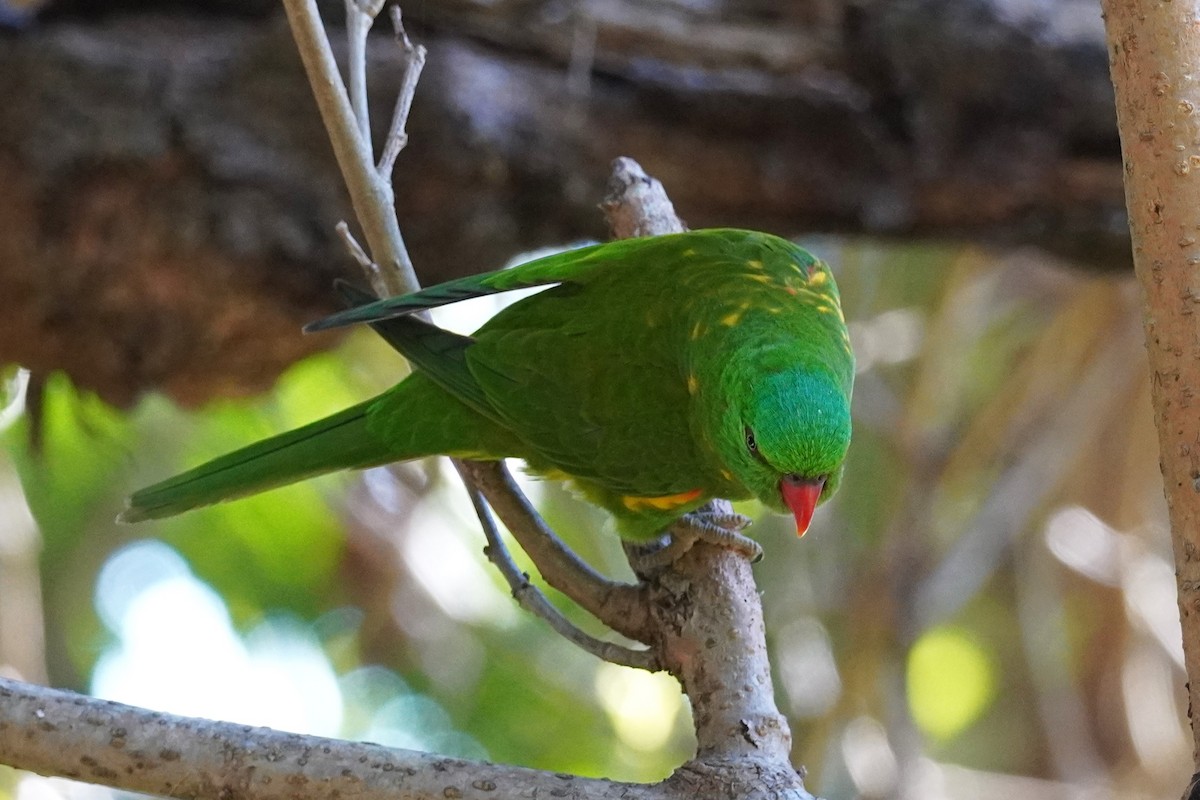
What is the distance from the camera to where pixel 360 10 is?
7.82 ft

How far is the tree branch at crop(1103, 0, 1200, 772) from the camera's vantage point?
161cm

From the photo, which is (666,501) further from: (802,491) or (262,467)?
(262,467)

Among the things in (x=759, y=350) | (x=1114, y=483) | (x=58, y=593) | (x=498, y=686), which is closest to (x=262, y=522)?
(x=58, y=593)

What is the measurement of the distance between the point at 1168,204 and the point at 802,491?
824mm

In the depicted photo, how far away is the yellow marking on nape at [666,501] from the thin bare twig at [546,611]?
1.16 ft

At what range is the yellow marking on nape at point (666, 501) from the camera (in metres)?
2.52

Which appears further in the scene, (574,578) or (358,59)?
(358,59)

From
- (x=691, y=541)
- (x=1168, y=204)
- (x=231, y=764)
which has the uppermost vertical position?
(x=1168, y=204)

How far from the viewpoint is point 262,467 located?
2.56 meters

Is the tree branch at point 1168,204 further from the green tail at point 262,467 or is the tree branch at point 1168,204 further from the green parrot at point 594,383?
the green tail at point 262,467

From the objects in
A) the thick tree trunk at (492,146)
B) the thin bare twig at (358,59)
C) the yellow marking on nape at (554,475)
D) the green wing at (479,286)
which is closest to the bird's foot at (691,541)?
→ the yellow marking on nape at (554,475)

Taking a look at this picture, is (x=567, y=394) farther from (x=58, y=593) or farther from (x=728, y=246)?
(x=58, y=593)

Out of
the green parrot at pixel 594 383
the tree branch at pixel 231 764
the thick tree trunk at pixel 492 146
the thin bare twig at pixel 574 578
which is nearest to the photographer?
the tree branch at pixel 231 764

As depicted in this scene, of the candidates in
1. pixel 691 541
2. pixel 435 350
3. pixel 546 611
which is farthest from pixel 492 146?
pixel 546 611
